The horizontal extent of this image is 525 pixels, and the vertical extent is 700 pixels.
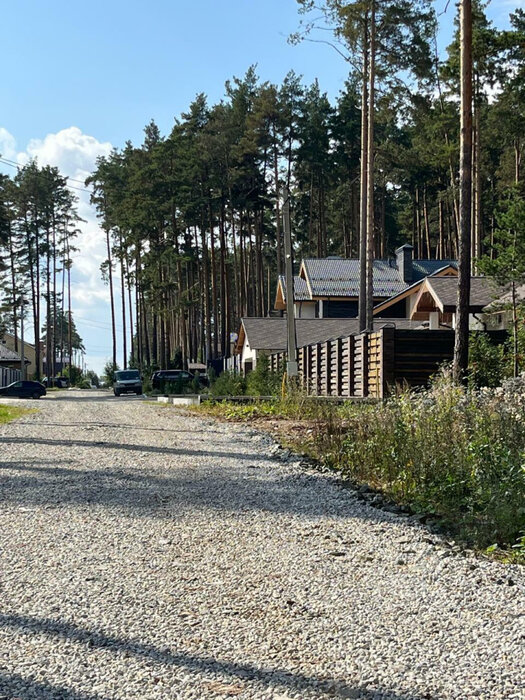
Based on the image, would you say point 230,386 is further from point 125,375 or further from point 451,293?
point 125,375

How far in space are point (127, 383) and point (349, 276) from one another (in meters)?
14.6

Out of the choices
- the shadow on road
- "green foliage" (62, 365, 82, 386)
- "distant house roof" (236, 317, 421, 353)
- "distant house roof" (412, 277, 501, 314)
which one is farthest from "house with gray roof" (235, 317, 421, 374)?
"green foliage" (62, 365, 82, 386)

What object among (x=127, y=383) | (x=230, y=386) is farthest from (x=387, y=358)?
(x=127, y=383)

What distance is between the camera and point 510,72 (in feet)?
82.0

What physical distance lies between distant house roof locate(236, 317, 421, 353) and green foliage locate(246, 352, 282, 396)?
10040mm

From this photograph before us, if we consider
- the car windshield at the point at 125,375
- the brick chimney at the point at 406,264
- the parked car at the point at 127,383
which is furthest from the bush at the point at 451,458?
the car windshield at the point at 125,375

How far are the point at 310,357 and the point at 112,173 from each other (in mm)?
40424

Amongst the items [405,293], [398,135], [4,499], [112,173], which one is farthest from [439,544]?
[112,173]

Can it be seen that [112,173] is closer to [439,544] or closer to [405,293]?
[405,293]

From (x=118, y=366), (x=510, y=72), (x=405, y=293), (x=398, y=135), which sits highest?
(x=398, y=135)

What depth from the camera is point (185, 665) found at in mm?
3266

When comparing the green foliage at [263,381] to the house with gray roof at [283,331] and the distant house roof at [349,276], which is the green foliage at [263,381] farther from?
the distant house roof at [349,276]

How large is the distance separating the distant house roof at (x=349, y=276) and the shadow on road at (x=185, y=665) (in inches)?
1627

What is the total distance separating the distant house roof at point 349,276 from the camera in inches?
1766
